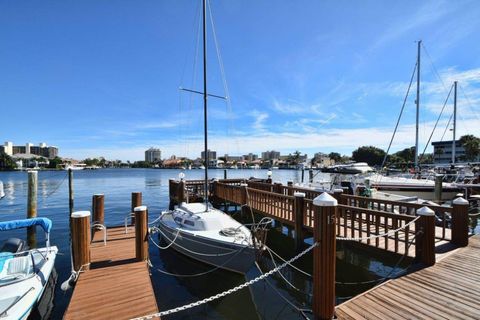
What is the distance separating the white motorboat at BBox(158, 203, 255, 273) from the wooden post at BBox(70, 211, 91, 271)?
2385 mm

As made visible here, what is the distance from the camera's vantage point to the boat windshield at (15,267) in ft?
19.4

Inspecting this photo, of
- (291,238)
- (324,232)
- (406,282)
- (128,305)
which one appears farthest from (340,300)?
(291,238)

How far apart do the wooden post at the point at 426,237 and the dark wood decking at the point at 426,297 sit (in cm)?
25

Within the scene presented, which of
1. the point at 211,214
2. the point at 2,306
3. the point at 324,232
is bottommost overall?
the point at 2,306

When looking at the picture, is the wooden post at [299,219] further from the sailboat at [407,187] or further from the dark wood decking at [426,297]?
the sailboat at [407,187]

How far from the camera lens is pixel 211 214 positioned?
Result: 9.12 m

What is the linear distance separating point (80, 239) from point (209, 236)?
11.5 ft

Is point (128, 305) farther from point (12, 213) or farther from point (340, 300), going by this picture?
point (12, 213)

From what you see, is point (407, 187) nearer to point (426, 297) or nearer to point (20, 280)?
point (426, 297)

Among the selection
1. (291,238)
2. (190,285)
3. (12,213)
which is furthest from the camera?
(12,213)

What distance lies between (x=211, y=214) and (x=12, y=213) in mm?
21035

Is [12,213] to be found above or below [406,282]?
below

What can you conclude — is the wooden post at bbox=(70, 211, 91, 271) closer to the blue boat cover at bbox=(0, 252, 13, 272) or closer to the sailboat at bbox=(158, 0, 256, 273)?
the blue boat cover at bbox=(0, 252, 13, 272)

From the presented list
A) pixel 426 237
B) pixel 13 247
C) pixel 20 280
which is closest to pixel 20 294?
pixel 20 280
